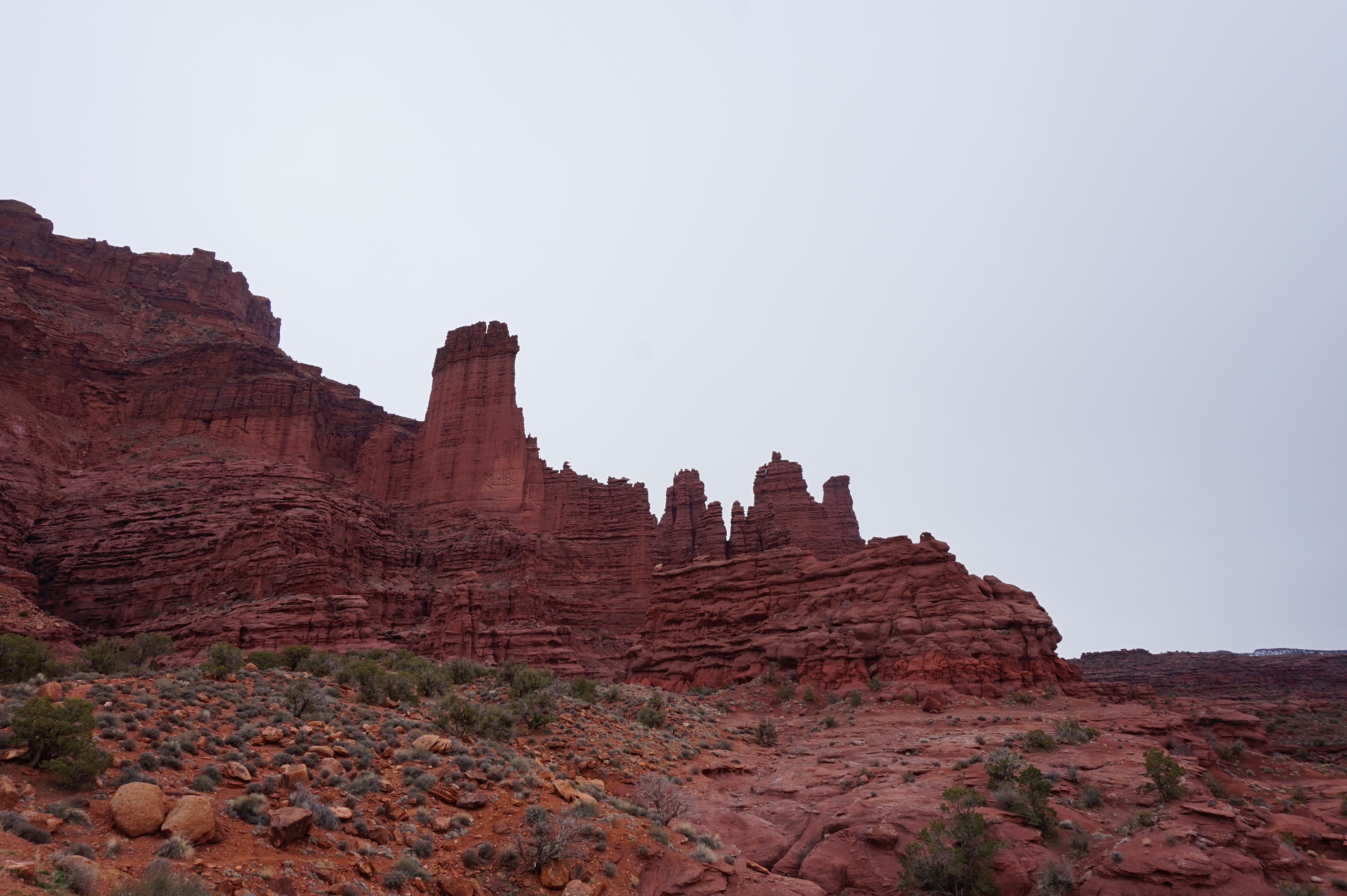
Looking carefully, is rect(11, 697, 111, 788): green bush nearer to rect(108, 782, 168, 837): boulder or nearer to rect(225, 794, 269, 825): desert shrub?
rect(108, 782, 168, 837): boulder

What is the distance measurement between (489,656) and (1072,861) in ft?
141

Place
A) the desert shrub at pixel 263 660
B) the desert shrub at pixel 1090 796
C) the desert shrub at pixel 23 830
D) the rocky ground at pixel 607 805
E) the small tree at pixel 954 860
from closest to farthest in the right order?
the desert shrub at pixel 23 830
the rocky ground at pixel 607 805
the small tree at pixel 954 860
the desert shrub at pixel 1090 796
the desert shrub at pixel 263 660

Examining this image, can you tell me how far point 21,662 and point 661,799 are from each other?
15822 mm

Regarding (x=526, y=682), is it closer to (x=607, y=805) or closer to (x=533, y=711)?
(x=533, y=711)

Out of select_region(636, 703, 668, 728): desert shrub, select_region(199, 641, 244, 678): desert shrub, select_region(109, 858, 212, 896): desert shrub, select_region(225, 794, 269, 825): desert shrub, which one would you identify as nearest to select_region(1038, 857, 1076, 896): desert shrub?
select_region(225, 794, 269, 825): desert shrub

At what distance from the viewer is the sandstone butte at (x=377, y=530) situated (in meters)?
35.2

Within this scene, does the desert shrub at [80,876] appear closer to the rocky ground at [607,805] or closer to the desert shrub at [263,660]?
the rocky ground at [607,805]

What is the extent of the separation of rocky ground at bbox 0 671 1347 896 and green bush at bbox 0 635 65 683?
14.0ft

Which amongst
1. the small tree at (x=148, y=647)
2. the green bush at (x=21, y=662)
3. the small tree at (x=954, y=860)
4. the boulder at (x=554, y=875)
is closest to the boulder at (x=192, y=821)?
the boulder at (x=554, y=875)

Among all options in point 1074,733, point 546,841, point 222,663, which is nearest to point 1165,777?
point 1074,733

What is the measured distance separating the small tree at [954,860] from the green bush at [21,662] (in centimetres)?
1936

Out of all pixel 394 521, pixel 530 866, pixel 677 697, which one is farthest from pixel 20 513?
pixel 530 866

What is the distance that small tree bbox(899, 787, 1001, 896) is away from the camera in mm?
12688

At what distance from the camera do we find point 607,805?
1442 cm
